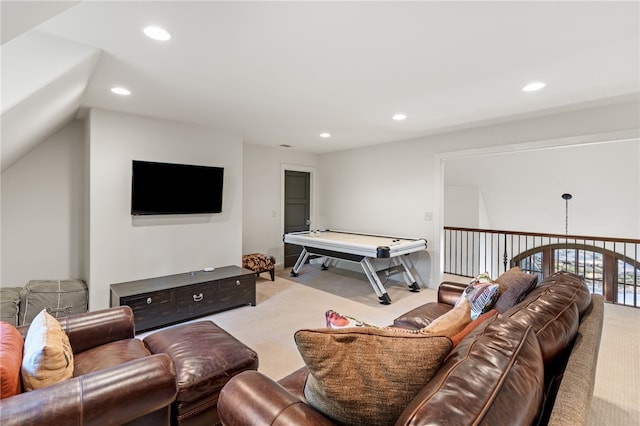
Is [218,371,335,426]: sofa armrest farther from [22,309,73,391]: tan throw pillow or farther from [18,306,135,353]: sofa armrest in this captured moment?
[18,306,135,353]: sofa armrest

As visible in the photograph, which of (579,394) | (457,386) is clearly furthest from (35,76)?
(579,394)

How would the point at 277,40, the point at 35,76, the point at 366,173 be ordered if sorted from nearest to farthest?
the point at 35,76 → the point at 277,40 → the point at 366,173

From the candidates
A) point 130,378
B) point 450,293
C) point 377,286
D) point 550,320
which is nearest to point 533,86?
point 450,293

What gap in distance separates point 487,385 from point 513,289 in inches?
55.5

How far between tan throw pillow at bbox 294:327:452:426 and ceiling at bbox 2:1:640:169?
58.2 inches

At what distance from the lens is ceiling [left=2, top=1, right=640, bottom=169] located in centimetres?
159

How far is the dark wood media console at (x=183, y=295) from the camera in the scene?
9.80ft

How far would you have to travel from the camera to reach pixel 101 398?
116 centimetres

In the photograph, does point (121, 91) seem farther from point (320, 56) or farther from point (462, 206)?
point (462, 206)

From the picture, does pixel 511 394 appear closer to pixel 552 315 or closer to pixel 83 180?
pixel 552 315

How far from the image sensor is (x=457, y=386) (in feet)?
2.52

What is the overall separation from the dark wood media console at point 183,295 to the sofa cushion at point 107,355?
1.15m

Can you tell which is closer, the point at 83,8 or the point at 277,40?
the point at 83,8

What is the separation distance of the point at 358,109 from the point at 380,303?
2.46 meters
